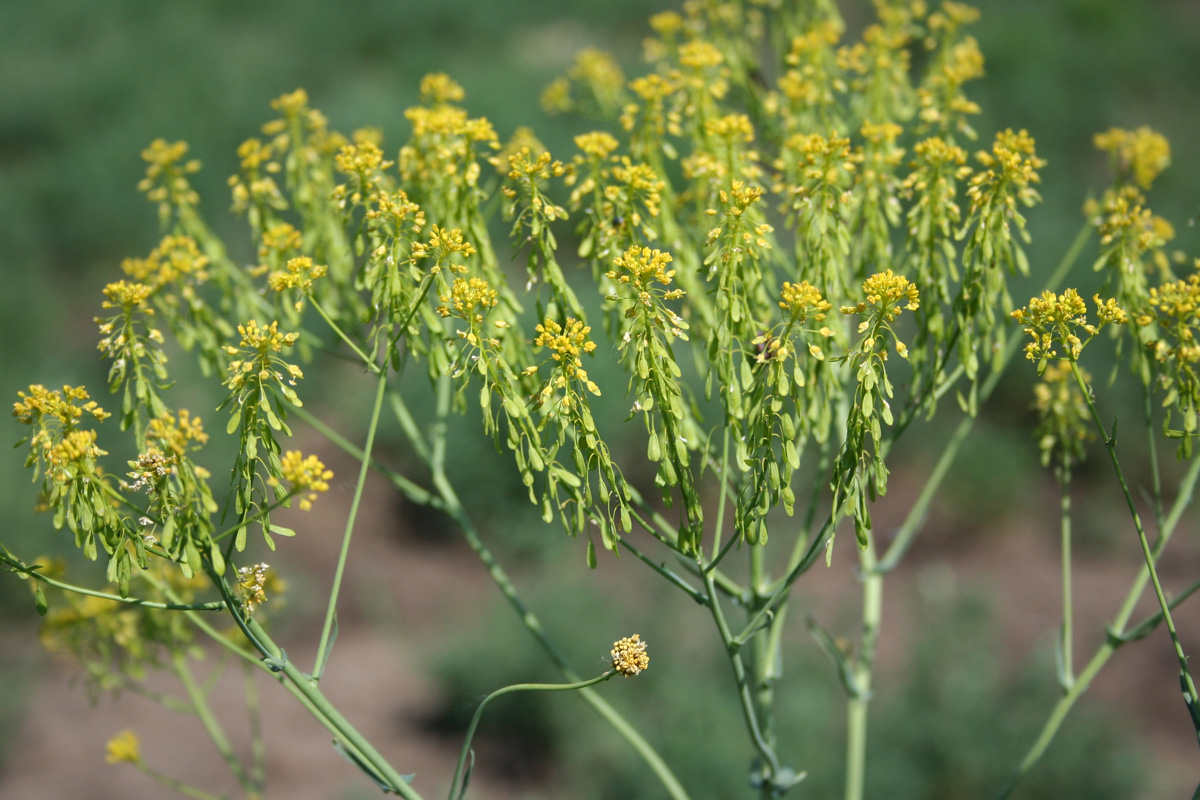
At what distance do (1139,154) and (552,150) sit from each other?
9.23 m

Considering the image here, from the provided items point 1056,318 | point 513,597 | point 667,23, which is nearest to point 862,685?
point 513,597

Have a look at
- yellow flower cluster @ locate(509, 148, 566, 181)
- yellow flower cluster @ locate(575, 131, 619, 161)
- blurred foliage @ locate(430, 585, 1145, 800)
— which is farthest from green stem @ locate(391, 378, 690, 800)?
blurred foliage @ locate(430, 585, 1145, 800)

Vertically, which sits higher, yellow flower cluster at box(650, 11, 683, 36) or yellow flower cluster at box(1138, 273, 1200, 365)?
yellow flower cluster at box(650, 11, 683, 36)

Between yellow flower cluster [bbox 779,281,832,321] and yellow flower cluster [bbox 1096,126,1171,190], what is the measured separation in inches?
60.7

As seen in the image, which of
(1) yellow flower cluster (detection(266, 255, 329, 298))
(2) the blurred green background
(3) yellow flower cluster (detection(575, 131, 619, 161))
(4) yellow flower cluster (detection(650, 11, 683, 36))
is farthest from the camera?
(2) the blurred green background

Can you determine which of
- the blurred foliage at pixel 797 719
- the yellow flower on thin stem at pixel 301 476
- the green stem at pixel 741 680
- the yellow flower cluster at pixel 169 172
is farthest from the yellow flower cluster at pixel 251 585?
the blurred foliage at pixel 797 719

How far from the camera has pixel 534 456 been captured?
6.08 ft

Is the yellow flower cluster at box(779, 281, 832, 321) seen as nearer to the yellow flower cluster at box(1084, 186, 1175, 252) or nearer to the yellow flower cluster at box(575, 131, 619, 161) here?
the yellow flower cluster at box(575, 131, 619, 161)

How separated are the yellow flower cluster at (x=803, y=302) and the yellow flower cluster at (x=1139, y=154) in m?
1.54

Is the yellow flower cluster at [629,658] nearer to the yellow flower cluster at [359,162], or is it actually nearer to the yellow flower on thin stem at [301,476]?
the yellow flower on thin stem at [301,476]

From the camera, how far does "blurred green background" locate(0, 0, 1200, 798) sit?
6.14m

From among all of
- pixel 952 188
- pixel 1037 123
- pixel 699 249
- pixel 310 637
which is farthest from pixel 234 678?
pixel 1037 123

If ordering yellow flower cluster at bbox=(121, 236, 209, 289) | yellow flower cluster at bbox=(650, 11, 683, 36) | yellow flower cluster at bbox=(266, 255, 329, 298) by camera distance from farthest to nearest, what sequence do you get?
yellow flower cluster at bbox=(650, 11, 683, 36)
yellow flower cluster at bbox=(121, 236, 209, 289)
yellow flower cluster at bbox=(266, 255, 329, 298)

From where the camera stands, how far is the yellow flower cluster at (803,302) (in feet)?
6.12
